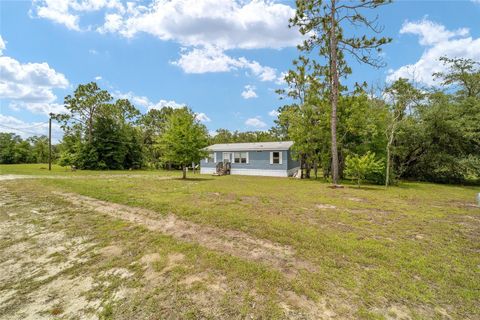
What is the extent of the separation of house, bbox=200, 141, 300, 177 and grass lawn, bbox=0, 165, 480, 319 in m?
12.3

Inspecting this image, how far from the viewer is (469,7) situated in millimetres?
11680

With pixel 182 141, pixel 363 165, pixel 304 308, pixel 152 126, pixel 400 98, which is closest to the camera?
pixel 304 308

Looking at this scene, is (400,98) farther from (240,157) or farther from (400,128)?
(240,157)

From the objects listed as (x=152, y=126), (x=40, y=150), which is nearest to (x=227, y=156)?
(x=152, y=126)

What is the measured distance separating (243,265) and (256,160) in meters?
16.2

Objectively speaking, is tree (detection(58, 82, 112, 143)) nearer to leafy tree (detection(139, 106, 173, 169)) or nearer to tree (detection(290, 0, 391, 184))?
leafy tree (detection(139, 106, 173, 169))

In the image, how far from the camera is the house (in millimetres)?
18172

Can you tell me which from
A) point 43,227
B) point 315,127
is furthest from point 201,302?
point 315,127

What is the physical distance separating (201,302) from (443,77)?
23.1 m

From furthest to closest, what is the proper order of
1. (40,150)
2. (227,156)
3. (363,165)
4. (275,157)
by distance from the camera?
(40,150), (227,156), (275,157), (363,165)

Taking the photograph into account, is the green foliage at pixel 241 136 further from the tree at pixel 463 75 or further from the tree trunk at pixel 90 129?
the tree at pixel 463 75

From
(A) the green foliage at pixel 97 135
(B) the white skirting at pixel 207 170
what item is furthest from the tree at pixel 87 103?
(B) the white skirting at pixel 207 170

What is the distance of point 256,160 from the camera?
1914 cm

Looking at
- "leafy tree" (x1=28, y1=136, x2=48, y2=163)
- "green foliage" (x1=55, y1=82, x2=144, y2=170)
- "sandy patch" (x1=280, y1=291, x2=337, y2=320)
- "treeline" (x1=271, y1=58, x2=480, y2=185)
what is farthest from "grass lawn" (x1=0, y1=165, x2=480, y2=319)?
"leafy tree" (x1=28, y1=136, x2=48, y2=163)
